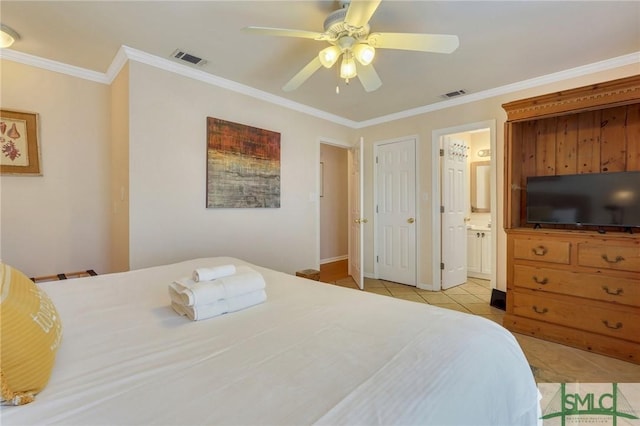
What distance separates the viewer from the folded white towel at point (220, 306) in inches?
44.4

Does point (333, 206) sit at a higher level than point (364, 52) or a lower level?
lower

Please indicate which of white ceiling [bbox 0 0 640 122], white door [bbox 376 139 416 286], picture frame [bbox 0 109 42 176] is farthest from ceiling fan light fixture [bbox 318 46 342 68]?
picture frame [bbox 0 109 42 176]

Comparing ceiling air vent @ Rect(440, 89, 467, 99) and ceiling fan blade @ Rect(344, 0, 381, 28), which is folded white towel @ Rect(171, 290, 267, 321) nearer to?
ceiling fan blade @ Rect(344, 0, 381, 28)

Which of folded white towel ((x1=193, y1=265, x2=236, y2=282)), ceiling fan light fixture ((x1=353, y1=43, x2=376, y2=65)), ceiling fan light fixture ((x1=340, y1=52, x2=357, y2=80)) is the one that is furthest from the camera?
ceiling fan light fixture ((x1=340, y1=52, x2=357, y2=80))

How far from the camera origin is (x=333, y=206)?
229 inches

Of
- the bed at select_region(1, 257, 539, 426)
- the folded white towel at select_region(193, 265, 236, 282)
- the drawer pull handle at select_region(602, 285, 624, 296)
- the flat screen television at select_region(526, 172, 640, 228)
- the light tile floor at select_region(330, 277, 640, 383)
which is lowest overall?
the light tile floor at select_region(330, 277, 640, 383)

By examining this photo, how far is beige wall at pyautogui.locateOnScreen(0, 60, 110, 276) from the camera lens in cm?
247

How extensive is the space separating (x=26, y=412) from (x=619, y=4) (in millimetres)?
3346

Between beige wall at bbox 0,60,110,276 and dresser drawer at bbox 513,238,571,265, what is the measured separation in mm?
3965

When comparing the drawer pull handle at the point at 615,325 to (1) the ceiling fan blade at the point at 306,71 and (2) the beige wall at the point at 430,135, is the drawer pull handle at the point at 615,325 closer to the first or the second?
(2) the beige wall at the point at 430,135

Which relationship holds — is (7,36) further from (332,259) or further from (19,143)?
(332,259)

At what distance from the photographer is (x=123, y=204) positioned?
2574 mm

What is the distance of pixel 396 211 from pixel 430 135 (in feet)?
3.75

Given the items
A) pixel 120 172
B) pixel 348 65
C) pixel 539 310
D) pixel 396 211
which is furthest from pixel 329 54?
pixel 396 211
